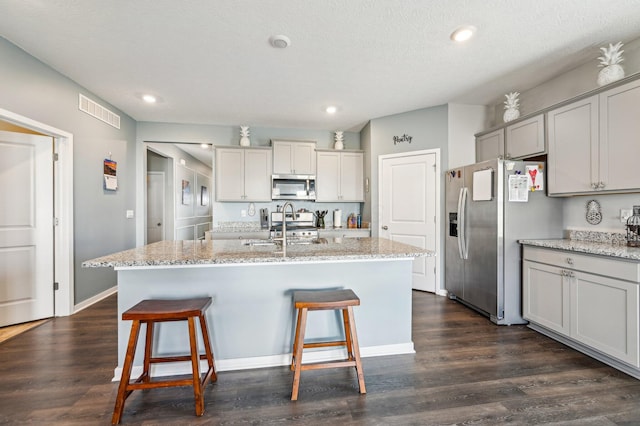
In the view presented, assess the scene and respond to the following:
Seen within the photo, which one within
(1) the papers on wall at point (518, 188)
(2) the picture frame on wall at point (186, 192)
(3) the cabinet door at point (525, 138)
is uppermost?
(3) the cabinet door at point (525, 138)

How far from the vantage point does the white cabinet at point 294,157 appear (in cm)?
448

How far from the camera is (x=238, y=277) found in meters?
2.01

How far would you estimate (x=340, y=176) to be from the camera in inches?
184

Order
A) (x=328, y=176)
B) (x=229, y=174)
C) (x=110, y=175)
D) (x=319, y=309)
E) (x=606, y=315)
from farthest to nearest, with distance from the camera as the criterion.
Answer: (x=328, y=176) → (x=229, y=174) → (x=110, y=175) → (x=606, y=315) → (x=319, y=309)

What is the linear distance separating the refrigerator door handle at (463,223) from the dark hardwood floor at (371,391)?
3.56 ft

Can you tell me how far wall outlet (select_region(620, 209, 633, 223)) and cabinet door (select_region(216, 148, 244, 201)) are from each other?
14.3 feet

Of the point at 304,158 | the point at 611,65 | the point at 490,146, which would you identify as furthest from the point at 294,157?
the point at 611,65

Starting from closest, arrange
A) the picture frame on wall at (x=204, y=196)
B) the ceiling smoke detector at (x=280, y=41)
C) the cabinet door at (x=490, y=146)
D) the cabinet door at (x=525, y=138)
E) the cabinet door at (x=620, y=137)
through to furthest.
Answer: the cabinet door at (x=620, y=137), the ceiling smoke detector at (x=280, y=41), the cabinet door at (x=525, y=138), the cabinet door at (x=490, y=146), the picture frame on wall at (x=204, y=196)

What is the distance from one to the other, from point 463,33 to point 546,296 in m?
2.40

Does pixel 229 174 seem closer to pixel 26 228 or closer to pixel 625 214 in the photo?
pixel 26 228

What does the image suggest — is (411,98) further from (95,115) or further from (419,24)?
(95,115)

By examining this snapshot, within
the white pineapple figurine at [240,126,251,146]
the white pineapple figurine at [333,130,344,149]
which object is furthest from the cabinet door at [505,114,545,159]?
the white pineapple figurine at [240,126,251,146]

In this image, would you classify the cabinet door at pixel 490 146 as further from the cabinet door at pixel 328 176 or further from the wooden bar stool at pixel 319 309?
the wooden bar stool at pixel 319 309

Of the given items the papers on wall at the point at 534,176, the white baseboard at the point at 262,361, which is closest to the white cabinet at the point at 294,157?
the papers on wall at the point at 534,176
